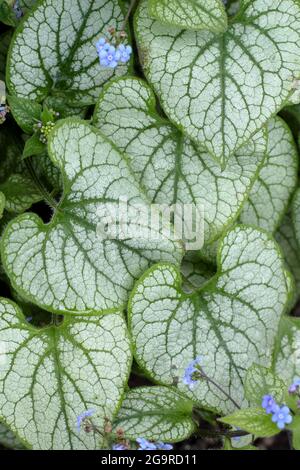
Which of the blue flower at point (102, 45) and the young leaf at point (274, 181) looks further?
the young leaf at point (274, 181)

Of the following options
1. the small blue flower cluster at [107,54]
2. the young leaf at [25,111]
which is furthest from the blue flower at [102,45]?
the young leaf at [25,111]

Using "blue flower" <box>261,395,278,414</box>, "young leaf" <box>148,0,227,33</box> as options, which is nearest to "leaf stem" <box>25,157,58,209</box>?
"young leaf" <box>148,0,227,33</box>

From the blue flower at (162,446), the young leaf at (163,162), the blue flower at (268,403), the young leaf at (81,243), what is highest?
the young leaf at (163,162)

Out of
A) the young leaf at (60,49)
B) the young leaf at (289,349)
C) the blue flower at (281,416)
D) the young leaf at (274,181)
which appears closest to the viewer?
the blue flower at (281,416)

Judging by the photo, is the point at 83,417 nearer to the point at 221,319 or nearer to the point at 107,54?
the point at 221,319

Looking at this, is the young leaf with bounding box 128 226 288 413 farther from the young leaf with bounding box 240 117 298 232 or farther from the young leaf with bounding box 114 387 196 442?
the young leaf with bounding box 240 117 298 232

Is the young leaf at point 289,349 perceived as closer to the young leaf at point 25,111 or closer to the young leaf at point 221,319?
the young leaf at point 221,319
